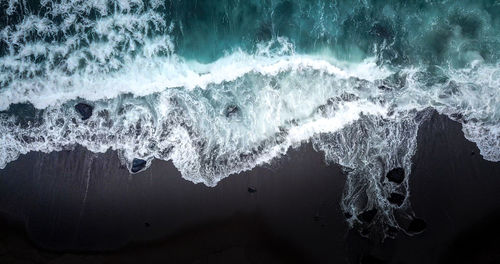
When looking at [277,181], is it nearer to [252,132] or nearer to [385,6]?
[252,132]

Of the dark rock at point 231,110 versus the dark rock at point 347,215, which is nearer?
the dark rock at point 347,215

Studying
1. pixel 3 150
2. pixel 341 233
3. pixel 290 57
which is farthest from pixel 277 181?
pixel 3 150

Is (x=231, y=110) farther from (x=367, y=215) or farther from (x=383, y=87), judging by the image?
(x=367, y=215)

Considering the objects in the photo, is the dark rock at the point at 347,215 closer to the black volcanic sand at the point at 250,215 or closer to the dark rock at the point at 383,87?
the black volcanic sand at the point at 250,215

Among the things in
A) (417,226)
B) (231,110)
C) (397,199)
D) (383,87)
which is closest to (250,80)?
(231,110)

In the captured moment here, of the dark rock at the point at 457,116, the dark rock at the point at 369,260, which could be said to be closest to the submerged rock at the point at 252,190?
the dark rock at the point at 369,260

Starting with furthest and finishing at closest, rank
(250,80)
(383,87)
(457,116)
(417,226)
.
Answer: (250,80)
(383,87)
(457,116)
(417,226)

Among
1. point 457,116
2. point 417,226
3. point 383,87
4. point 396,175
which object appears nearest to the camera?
point 417,226
